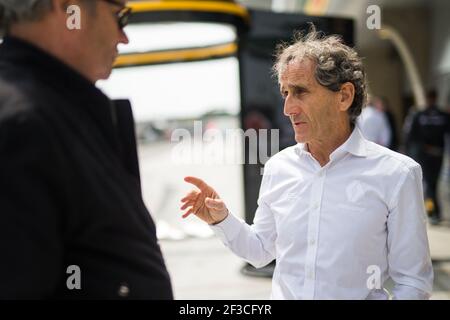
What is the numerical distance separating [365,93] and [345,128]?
0.14 metres

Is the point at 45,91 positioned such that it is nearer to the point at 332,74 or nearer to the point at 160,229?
the point at 332,74

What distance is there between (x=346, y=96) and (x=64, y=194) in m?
1.06

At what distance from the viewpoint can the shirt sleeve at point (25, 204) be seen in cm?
92

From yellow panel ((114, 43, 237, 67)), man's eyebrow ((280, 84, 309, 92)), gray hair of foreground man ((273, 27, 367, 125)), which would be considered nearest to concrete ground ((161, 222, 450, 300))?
gray hair of foreground man ((273, 27, 367, 125))

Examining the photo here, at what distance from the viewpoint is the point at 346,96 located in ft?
5.72

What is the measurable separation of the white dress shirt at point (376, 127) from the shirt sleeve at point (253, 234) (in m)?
6.32

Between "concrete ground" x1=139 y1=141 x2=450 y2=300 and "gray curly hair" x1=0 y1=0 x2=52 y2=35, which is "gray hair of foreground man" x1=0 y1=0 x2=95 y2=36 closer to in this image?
"gray curly hair" x1=0 y1=0 x2=52 y2=35

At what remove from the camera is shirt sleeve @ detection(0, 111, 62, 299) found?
3.01 ft

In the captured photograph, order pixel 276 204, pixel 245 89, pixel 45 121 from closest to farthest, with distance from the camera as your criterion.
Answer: pixel 45 121
pixel 276 204
pixel 245 89

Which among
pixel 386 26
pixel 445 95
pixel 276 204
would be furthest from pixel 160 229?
pixel 386 26

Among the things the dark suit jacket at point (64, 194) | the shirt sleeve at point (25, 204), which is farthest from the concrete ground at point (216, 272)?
the shirt sleeve at point (25, 204)
